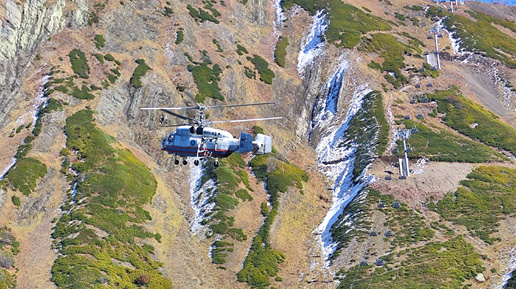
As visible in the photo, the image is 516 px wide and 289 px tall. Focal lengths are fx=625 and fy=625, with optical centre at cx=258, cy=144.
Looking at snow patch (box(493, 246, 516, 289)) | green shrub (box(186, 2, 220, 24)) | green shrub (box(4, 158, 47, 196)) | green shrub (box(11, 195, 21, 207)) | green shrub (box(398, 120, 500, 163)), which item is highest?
green shrub (box(186, 2, 220, 24))

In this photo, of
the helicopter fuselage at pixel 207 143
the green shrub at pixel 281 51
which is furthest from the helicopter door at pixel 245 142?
the green shrub at pixel 281 51

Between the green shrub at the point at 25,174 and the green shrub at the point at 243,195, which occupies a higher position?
the green shrub at the point at 25,174

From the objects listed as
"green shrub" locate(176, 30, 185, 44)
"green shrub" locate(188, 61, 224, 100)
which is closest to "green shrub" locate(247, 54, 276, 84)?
"green shrub" locate(188, 61, 224, 100)

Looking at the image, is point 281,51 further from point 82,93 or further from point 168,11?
point 82,93

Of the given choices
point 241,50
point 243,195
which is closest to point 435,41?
point 241,50

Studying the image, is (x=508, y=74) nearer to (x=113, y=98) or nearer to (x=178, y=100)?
(x=178, y=100)

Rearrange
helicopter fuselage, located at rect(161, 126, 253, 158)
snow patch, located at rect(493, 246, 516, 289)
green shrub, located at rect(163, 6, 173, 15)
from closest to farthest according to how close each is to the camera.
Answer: snow patch, located at rect(493, 246, 516, 289) → helicopter fuselage, located at rect(161, 126, 253, 158) → green shrub, located at rect(163, 6, 173, 15)

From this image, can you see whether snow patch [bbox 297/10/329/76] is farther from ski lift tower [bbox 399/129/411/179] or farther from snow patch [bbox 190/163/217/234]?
snow patch [bbox 190/163/217/234]

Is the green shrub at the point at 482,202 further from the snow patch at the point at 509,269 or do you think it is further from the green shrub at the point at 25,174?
the green shrub at the point at 25,174

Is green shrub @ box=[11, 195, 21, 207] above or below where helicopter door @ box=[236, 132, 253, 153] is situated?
above
